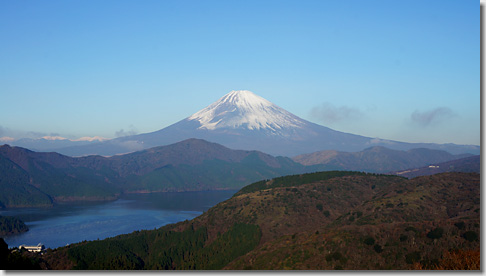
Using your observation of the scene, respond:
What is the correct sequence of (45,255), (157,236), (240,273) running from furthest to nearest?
(157,236), (45,255), (240,273)

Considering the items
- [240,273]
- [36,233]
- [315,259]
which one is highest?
[240,273]

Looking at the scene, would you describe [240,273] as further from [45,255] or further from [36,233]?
[36,233]

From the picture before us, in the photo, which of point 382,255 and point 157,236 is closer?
point 382,255

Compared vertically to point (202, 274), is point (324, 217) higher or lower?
lower

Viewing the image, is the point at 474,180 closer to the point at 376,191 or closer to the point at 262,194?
the point at 376,191

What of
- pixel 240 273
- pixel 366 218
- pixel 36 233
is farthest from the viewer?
pixel 36 233

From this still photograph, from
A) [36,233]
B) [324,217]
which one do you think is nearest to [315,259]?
[324,217]
